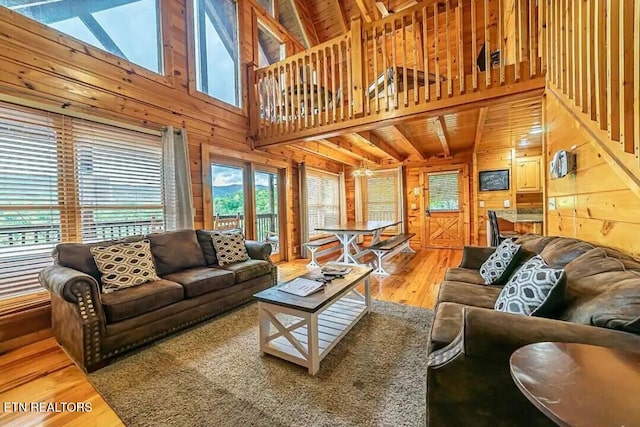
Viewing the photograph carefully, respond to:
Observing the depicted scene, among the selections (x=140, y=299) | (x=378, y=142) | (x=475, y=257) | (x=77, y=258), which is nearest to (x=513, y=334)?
(x=475, y=257)

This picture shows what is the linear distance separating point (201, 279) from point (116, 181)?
59.1 inches

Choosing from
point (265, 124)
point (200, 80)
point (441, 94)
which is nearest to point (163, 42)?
point (200, 80)

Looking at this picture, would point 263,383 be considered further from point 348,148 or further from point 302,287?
point 348,148

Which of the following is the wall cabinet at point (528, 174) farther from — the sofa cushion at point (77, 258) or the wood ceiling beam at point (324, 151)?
the sofa cushion at point (77, 258)

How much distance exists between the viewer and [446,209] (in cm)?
662

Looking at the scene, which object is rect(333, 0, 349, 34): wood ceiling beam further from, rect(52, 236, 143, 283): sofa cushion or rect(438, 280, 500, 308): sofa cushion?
rect(52, 236, 143, 283): sofa cushion

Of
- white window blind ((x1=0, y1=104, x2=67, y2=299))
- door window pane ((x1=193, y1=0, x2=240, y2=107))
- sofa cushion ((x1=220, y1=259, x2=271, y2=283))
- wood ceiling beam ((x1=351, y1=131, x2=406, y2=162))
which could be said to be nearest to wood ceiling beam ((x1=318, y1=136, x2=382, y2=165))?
wood ceiling beam ((x1=351, y1=131, x2=406, y2=162))

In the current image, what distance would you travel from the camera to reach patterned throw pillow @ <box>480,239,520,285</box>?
81.5 inches

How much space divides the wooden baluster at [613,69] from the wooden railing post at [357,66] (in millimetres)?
2158

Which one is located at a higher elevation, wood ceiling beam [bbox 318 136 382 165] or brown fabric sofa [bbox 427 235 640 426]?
wood ceiling beam [bbox 318 136 382 165]

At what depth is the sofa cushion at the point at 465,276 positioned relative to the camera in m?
2.23

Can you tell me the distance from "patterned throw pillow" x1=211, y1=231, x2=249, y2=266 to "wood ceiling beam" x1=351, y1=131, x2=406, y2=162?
89.9 inches

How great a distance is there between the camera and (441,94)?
9.37ft

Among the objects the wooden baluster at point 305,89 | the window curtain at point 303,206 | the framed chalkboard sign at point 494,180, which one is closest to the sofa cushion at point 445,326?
the wooden baluster at point 305,89
